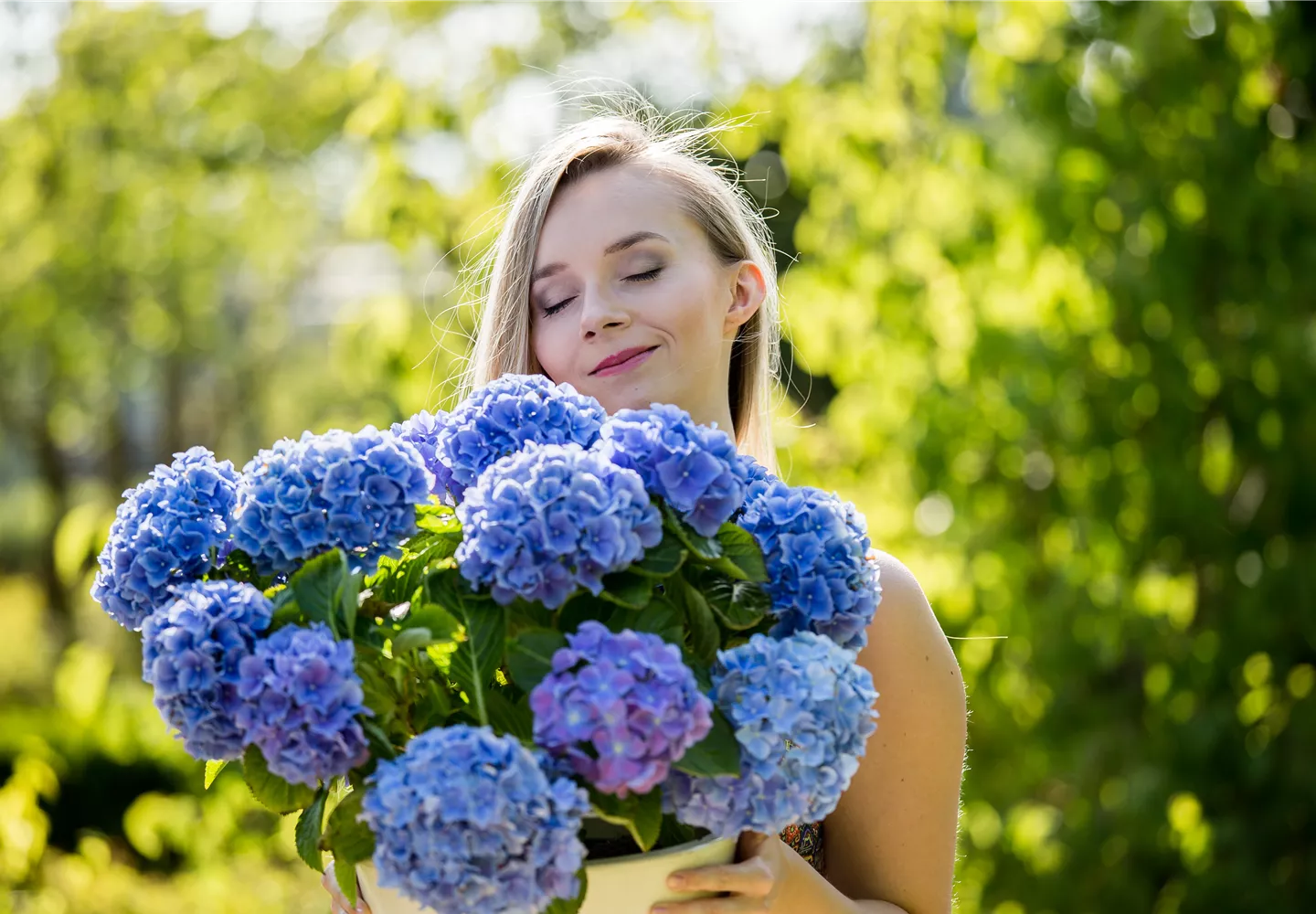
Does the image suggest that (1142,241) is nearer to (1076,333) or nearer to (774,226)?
(1076,333)

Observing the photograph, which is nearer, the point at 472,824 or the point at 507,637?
the point at 472,824

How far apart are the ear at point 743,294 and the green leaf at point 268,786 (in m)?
1.03

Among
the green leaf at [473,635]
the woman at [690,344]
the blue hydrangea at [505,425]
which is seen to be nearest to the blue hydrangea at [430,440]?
the blue hydrangea at [505,425]

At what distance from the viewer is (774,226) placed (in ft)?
42.3

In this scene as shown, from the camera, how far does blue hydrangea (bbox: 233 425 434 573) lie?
1.16m

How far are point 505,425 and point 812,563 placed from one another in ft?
1.08

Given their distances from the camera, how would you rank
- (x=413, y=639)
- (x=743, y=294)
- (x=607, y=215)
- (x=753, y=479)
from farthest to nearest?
(x=743, y=294)
(x=607, y=215)
(x=753, y=479)
(x=413, y=639)

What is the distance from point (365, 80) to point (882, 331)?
1.74 meters

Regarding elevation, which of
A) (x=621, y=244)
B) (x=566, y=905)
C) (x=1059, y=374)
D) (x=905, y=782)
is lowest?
(x=1059, y=374)

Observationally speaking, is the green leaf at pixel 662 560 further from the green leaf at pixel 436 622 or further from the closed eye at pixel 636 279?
the closed eye at pixel 636 279

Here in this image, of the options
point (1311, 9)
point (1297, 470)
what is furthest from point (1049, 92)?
point (1297, 470)

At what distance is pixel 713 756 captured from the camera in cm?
108

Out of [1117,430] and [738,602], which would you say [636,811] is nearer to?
[738,602]

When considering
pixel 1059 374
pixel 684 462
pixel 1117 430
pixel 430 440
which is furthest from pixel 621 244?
pixel 1117 430
